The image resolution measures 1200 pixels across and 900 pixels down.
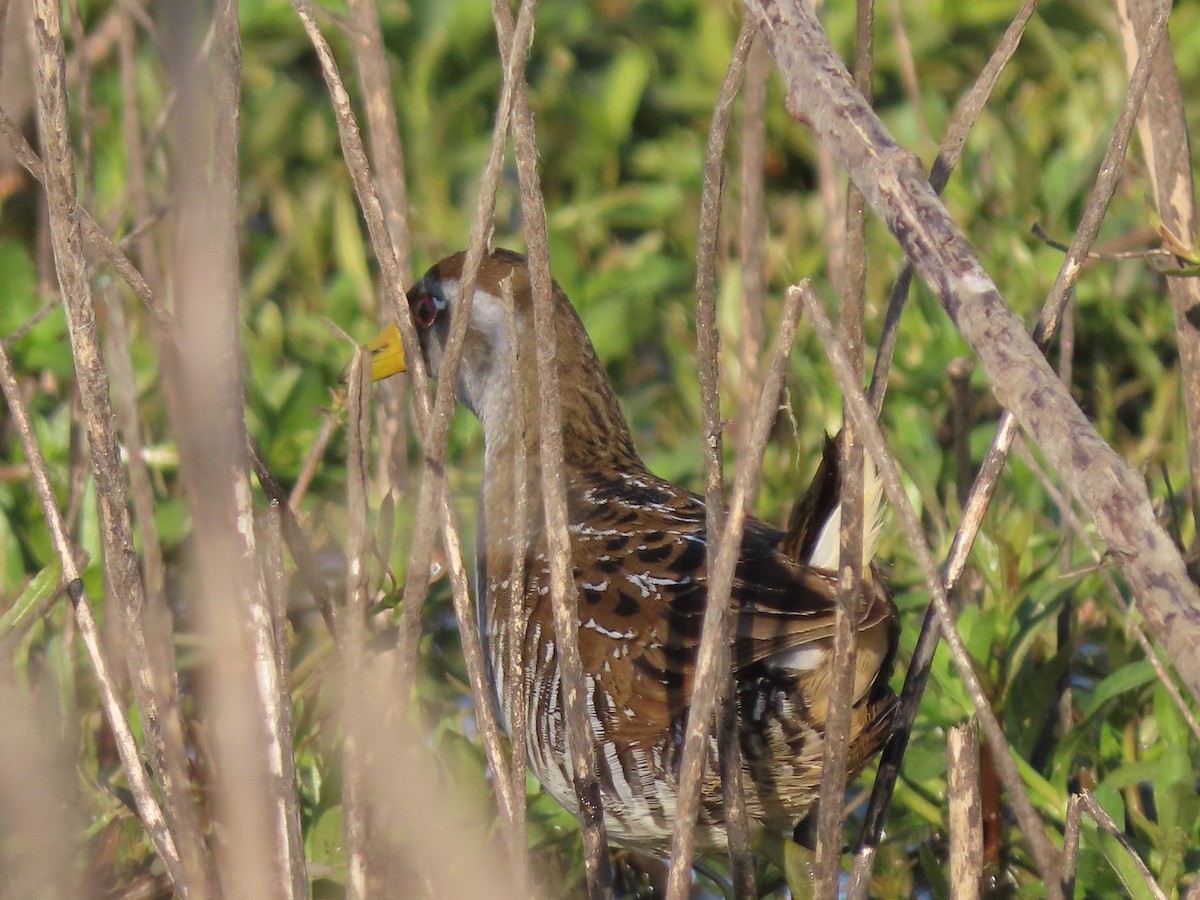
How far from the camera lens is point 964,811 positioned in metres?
1.50

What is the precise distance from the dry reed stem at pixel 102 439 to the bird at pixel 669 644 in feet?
1.17

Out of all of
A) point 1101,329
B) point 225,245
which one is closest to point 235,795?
point 225,245

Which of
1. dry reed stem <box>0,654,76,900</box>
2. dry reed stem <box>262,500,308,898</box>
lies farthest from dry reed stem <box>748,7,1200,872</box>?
dry reed stem <box>0,654,76,900</box>

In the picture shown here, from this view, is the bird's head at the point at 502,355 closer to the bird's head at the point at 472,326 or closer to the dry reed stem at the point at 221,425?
the bird's head at the point at 472,326

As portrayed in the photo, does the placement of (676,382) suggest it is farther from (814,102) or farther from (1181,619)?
(1181,619)

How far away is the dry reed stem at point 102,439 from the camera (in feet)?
4.51

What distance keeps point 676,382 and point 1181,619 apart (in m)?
2.56

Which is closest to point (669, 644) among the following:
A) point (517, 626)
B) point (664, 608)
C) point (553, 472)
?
point (664, 608)

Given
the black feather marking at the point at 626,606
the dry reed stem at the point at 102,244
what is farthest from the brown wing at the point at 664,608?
the dry reed stem at the point at 102,244

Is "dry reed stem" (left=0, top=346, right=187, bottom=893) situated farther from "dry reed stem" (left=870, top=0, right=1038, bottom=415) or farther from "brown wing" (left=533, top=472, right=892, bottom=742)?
"dry reed stem" (left=870, top=0, right=1038, bottom=415)

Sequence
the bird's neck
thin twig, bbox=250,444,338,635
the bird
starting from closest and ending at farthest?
1. thin twig, bbox=250,444,338,635
2. the bird
3. the bird's neck

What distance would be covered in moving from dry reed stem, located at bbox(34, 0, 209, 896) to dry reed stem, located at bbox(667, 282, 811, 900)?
0.43 meters

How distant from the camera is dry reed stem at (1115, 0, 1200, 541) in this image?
6.07ft

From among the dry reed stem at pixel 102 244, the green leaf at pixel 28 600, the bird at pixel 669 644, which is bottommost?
the bird at pixel 669 644
